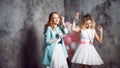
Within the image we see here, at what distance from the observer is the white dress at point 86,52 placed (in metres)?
3.53

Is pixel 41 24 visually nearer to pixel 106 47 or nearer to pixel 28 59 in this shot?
pixel 28 59

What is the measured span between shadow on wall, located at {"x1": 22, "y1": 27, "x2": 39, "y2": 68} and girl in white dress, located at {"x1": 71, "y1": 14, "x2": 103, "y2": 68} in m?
0.77

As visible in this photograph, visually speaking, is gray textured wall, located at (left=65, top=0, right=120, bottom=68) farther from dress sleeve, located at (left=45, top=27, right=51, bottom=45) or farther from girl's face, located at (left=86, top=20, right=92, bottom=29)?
dress sleeve, located at (left=45, top=27, right=51, bottom=45)

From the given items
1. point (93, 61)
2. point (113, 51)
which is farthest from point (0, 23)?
point (113, 51)

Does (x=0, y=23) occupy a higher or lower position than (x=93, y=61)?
higher

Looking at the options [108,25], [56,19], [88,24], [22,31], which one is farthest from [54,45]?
[108,25]

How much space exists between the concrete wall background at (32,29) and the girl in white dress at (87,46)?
0.26 meters

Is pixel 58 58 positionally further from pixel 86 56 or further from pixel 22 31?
pixel 22 31

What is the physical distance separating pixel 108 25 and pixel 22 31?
4.13ft

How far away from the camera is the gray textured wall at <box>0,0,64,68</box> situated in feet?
12.8

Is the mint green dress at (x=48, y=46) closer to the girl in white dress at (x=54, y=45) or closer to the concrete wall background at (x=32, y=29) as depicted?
the girl in white dress at (x=54, y=45)

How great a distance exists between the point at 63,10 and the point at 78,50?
3.75ft

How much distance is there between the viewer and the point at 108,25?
12.9 ft

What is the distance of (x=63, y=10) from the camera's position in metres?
4.60
